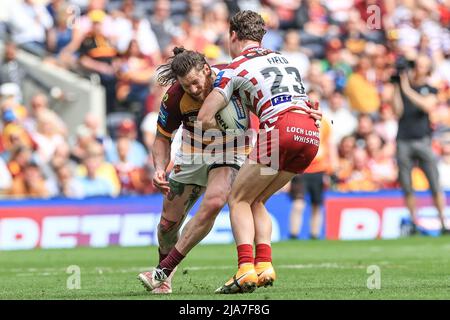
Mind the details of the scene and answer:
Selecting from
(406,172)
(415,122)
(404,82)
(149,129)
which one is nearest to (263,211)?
(406,172)

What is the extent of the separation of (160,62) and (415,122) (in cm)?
603

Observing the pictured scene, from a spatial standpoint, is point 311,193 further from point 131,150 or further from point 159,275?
point 159,275

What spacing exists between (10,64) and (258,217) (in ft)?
41.5

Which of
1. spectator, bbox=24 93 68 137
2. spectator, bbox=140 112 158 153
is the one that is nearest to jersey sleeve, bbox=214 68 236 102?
spectator, bbox=140 112 158 153

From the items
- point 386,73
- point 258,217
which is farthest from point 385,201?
point 258,217

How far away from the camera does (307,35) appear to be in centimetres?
2425

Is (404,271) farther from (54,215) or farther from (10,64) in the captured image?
(10,64)

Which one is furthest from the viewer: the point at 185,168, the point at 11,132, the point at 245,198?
the point at 11,132

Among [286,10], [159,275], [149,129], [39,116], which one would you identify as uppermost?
[286,10]

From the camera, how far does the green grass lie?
9.12 m

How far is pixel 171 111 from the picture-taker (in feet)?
31.4

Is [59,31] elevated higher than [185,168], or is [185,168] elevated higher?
[59,31]

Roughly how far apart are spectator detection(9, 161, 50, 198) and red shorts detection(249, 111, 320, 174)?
9884 mm

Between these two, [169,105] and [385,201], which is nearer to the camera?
[169,105]
